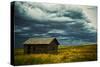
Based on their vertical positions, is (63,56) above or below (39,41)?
below

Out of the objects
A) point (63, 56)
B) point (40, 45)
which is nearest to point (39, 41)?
point (40, 45)

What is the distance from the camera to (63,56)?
2.45 meters

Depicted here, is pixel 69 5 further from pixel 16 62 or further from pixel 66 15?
pixel 16 62

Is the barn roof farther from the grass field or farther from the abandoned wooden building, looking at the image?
the grass field

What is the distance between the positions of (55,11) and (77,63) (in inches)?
25.9

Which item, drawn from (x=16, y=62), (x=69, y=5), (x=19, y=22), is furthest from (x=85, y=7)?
(x=16, y=62)

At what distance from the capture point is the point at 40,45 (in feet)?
7.72

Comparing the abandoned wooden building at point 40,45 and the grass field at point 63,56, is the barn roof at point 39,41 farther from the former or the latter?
the grass field at point 63,56

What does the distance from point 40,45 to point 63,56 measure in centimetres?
30

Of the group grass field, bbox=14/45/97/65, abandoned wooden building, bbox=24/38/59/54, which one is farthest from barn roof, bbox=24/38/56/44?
grass field, bbox=14/45/97/65

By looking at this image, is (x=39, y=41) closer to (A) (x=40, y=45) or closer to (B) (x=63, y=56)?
(A) (x=40, y=45)

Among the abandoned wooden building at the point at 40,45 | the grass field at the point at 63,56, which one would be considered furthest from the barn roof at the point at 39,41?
the grass field at the point at 63,56

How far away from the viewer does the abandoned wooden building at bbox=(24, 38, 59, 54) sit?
230cm
